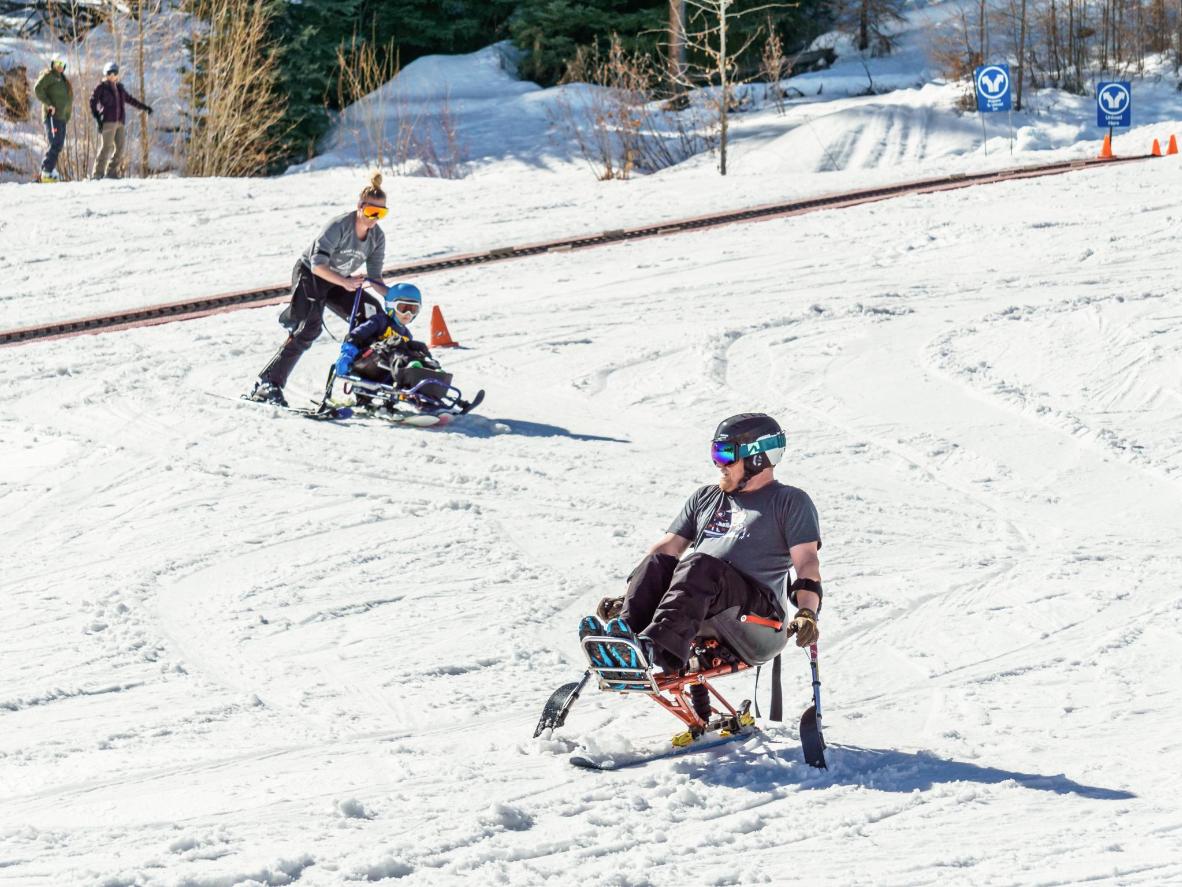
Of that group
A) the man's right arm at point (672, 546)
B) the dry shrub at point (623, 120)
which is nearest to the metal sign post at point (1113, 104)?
the dry shrub at point (623, 120)

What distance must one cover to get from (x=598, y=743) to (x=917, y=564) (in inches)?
134

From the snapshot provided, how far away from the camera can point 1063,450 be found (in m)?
11.5

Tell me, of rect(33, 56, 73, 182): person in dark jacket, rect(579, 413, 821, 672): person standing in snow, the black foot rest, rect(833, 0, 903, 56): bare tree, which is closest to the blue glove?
rect(579, 413, 821, 672): person standing in snow

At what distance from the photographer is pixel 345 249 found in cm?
1198

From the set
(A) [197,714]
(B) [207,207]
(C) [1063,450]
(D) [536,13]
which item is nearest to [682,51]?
(D) [536,13]

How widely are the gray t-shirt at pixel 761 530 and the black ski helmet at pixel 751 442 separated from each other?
4.4 inches

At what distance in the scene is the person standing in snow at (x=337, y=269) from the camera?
1182 cm

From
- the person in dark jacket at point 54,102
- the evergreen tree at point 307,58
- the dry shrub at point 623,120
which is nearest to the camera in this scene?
the person in dark jacket at point 54,102

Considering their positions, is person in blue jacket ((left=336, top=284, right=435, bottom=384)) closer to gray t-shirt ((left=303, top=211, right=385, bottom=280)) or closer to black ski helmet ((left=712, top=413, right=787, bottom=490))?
gray t-shirt ((left=303, top=211, right=385, bottom=280))

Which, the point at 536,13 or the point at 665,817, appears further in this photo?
the point at 536,13

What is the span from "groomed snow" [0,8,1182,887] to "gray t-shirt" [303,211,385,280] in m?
1.20

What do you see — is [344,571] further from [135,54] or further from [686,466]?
[135,54]

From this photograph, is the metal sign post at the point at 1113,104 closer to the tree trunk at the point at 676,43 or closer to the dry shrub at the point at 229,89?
the tree trunk at the point at 676,43

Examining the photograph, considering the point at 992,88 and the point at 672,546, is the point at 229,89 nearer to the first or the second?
the point at 992,88
